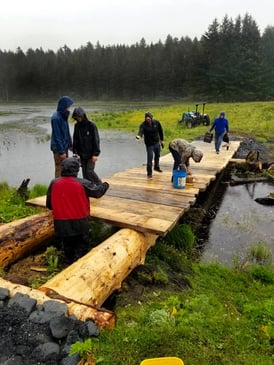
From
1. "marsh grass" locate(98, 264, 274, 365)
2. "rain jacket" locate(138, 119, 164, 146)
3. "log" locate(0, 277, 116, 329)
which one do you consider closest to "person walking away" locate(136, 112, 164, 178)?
"rain jacket" locate(138, 119, 164, 146)

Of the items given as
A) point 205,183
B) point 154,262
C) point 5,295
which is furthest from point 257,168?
point 5,295

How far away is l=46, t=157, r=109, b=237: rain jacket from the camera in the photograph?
4.47m

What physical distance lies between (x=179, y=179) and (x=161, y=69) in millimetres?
75845

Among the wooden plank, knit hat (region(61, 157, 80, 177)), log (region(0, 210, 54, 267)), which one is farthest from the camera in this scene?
the wooden plank

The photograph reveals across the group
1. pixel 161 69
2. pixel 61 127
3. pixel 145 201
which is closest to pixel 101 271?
pixel 145 201

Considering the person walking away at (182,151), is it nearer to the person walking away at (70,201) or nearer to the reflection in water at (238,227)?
the reflection in water at (238,227)

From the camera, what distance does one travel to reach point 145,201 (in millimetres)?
6762

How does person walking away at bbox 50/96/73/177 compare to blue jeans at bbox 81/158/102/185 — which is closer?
person walking away at bbox 50/96/73/177

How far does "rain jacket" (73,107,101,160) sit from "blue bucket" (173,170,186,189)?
2186 millimetres

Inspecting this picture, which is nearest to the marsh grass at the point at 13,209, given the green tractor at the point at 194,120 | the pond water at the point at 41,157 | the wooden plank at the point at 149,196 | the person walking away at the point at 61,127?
the person walking away at the point at 61,127

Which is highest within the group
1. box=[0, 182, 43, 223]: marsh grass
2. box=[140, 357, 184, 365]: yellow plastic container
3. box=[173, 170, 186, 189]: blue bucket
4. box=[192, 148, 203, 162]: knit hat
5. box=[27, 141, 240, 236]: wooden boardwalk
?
box=[192, 148, 203, 162]: knit hat

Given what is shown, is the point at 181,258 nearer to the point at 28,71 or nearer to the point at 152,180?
the point at 152,180

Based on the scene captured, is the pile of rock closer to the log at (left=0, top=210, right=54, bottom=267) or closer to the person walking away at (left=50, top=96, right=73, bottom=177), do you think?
the log at (left=0, top=210, right=54, bottom=267)

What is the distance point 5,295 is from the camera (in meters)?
3.23
